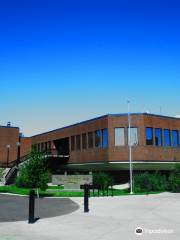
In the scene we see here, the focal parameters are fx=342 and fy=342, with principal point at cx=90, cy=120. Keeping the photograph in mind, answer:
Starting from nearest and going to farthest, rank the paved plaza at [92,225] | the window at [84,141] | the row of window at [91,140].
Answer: the paved plaza at [92,225] < the row of window at [91,140] < the window at [84,141]

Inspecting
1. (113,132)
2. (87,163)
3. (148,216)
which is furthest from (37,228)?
(87,163)

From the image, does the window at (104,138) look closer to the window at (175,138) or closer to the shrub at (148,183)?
A: the shrub at (148,183)

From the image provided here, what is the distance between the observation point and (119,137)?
41.6 meters

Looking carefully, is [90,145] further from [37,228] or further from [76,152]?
[37,228]

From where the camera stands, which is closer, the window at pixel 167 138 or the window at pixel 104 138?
the window at pixel 104 138

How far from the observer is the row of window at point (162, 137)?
4171cm

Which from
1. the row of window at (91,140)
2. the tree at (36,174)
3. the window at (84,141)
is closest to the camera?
the tree at (36,174)

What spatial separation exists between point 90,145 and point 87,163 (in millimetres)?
2427

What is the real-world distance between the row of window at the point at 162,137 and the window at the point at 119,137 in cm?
303

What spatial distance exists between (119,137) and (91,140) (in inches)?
206

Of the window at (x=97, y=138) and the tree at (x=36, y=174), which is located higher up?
the window at (x=97, y=138)

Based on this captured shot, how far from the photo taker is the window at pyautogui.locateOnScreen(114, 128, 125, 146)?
41344 mm

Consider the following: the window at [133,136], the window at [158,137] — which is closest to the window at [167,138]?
the window at [158,137]

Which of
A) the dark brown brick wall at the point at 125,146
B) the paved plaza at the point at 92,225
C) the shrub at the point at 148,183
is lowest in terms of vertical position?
the paved plaza at the point at 92,225
